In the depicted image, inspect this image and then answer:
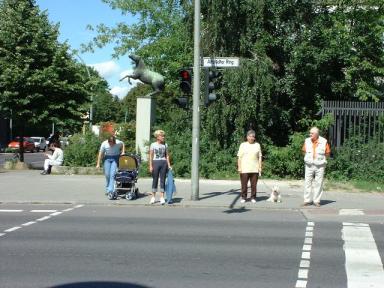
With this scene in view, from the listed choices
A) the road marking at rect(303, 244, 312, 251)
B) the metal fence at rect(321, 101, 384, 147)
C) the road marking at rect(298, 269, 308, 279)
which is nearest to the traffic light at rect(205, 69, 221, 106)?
the road marking at rect(303, 244, 312, 251)

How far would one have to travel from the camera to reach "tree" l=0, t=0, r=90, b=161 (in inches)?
934

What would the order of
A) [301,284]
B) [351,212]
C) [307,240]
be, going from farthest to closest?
[351,212] < [307,240] < [301,284]

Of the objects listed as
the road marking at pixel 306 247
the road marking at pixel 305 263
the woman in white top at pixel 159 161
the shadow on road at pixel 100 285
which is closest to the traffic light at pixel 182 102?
the woman in white top at pixel 159 161

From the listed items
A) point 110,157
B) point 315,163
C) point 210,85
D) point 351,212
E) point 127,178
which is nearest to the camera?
point 351,212

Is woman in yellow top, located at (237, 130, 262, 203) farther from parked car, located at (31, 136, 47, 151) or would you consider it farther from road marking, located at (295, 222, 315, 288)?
parked car, located at (31, 136, 47, 151)

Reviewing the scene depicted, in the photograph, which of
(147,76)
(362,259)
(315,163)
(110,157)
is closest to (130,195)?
(110,157)

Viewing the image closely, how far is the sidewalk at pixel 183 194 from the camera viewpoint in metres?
14.5

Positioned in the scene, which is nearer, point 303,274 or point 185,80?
point 303,274

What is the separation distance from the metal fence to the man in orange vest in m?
6.32

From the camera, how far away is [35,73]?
78.2ft

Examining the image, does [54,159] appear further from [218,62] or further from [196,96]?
[218,62]

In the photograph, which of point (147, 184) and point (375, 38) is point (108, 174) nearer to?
point (147, 184)

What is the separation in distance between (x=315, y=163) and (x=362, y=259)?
6.14m

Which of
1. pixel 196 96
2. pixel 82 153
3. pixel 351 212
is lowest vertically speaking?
pixel 351 212
